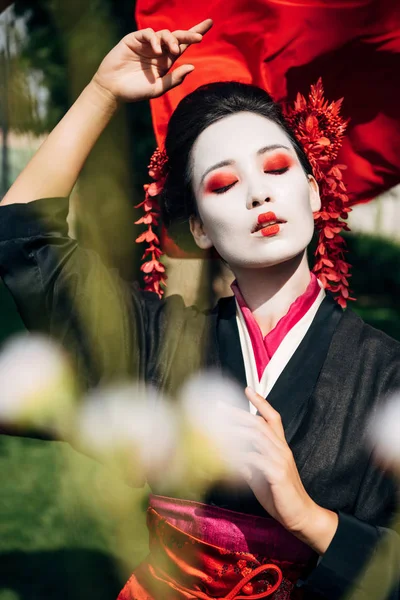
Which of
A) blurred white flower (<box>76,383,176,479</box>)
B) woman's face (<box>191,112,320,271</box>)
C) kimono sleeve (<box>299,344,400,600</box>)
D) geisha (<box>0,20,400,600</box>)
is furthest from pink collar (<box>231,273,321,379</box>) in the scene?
kimono sleeve (<box>299,344,400,600</box>)

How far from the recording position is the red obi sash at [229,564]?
4.16 feet

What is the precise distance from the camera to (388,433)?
1248 mm

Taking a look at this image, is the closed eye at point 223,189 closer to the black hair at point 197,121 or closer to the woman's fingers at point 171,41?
the black hair at point 197,121

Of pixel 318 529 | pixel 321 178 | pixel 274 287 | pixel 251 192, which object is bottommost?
pixel 318 529

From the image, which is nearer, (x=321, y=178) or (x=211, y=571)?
(x=211, y=571)

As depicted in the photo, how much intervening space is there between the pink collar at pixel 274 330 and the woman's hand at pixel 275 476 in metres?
0.24

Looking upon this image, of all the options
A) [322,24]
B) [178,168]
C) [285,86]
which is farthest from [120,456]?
[322,24]

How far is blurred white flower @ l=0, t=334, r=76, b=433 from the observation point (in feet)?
4.53

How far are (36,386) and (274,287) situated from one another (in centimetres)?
52

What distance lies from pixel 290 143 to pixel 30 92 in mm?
980

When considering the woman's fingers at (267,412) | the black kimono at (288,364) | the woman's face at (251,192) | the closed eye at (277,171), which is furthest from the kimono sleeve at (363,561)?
the closed eye at (277,171)

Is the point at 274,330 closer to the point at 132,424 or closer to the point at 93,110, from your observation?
the point at 132,424

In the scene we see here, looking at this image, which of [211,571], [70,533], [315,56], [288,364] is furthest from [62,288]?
[70,533]

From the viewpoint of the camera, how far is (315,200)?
4.89ft
